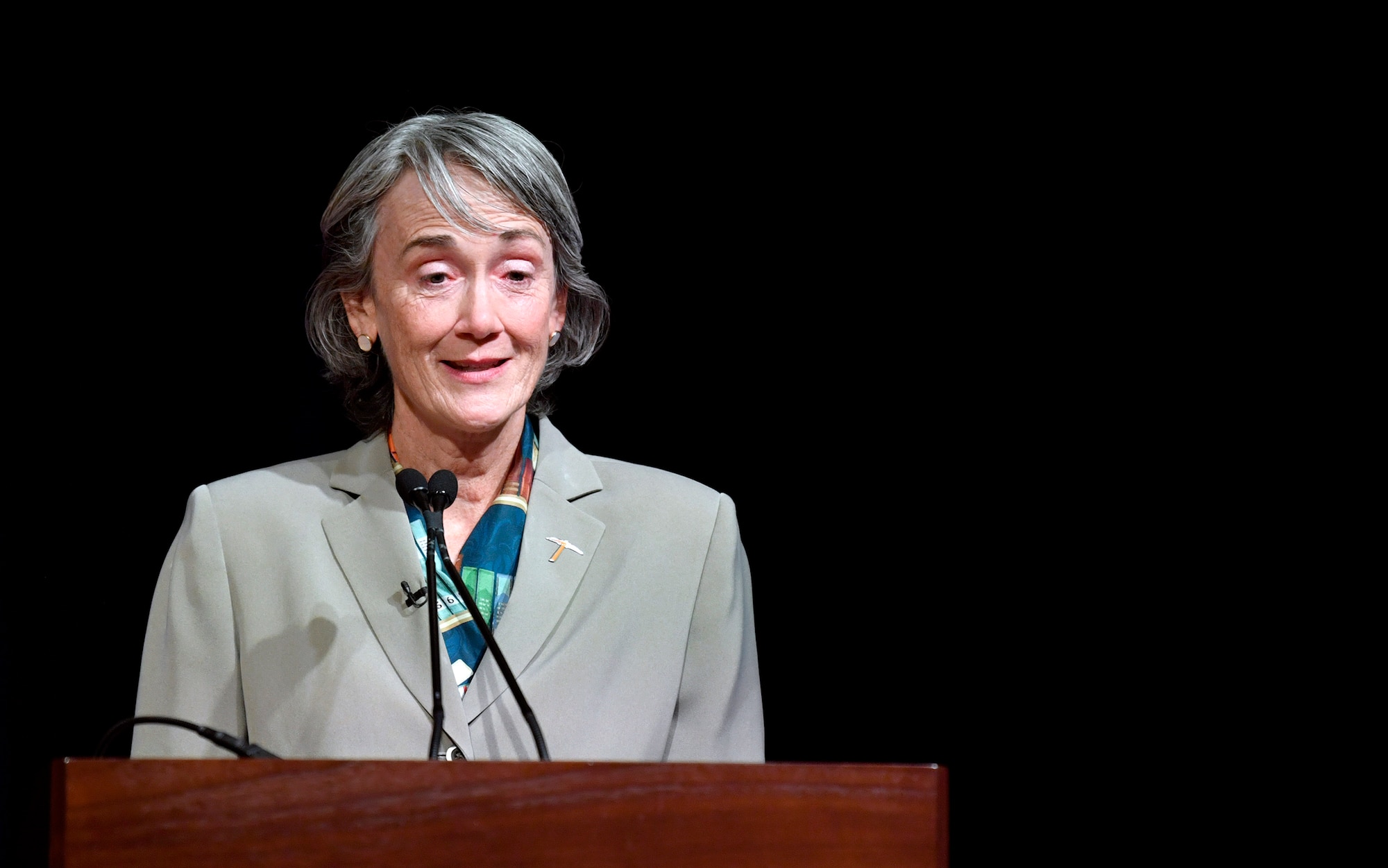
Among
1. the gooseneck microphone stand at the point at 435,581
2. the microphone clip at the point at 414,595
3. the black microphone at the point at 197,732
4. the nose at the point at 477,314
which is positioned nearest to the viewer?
the black microphone at the point at 197,732

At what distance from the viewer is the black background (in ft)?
8.28

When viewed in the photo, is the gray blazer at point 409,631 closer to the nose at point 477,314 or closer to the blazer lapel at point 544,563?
the blazer lapel at point 544,563

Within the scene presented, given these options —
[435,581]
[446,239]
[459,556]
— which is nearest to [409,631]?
[459,556]

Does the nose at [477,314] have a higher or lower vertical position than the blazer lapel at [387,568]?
higher

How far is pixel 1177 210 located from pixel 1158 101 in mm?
205

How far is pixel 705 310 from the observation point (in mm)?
2703

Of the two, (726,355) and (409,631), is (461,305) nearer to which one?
(409,631)

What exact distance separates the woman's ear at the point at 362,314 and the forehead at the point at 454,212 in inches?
4.6

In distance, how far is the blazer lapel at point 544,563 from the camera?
1903 mm

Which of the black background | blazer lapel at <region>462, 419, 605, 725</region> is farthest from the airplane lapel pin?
the black background

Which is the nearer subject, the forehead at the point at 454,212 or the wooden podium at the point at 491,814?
the wooden podium at the point at 491,814

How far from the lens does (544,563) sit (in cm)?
202

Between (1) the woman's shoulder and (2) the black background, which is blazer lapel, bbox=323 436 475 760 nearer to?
(1) the woman's shoulder

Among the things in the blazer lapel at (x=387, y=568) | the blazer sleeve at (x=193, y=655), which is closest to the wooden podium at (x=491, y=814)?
the blazer lapel at (x=387, y=568)
